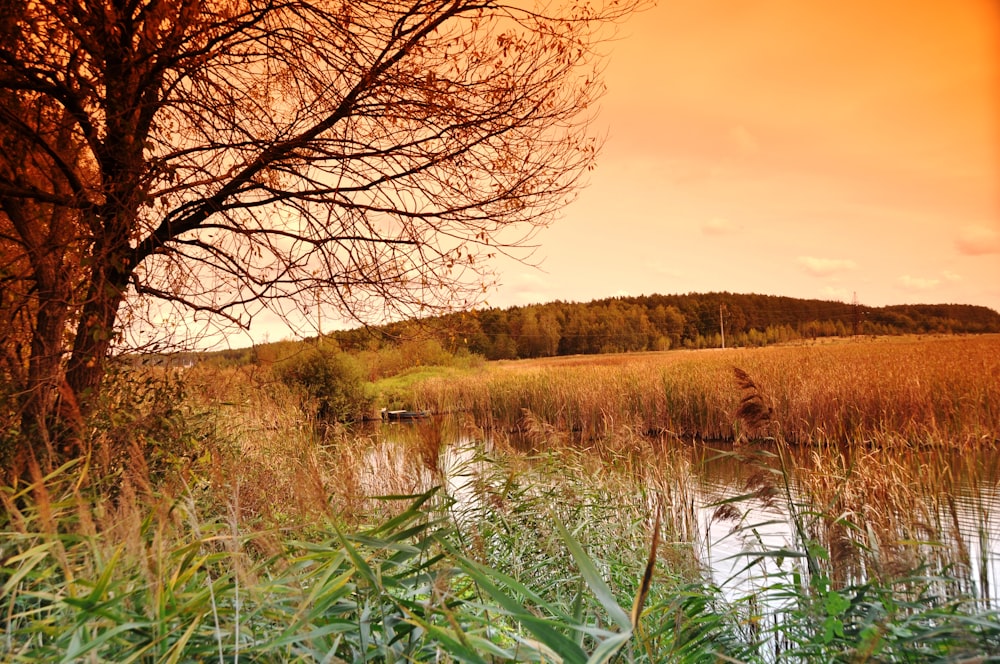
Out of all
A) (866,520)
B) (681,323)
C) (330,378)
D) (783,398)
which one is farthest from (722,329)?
(866,520)

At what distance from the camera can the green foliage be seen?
1600 cm

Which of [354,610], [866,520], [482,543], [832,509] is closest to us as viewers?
[482,543]

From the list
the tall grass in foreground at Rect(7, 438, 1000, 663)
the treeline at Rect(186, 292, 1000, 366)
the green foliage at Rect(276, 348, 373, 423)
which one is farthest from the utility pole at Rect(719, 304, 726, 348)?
the tall grass in foreground at Rect(7, 438, 1000, 663)

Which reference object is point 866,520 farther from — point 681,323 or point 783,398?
point 681,323

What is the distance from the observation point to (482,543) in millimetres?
1464

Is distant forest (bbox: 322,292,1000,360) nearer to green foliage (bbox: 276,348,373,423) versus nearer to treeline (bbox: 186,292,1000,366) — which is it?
treeline (bbox: 186,292,1000,366)

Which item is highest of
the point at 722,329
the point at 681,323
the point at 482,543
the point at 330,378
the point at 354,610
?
the point at 681,323

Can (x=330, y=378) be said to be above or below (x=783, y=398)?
above

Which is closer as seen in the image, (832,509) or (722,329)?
(832,509)

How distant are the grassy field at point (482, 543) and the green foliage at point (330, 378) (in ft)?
16.3

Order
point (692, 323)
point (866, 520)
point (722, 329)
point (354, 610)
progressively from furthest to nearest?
1. point (692, 323)
2. point (722, 329)
3. point (866, 520)
4. point (354, 610)

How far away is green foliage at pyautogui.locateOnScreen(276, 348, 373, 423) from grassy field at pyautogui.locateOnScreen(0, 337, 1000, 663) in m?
4.96

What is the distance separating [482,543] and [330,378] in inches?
614

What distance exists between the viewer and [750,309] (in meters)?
48.1
